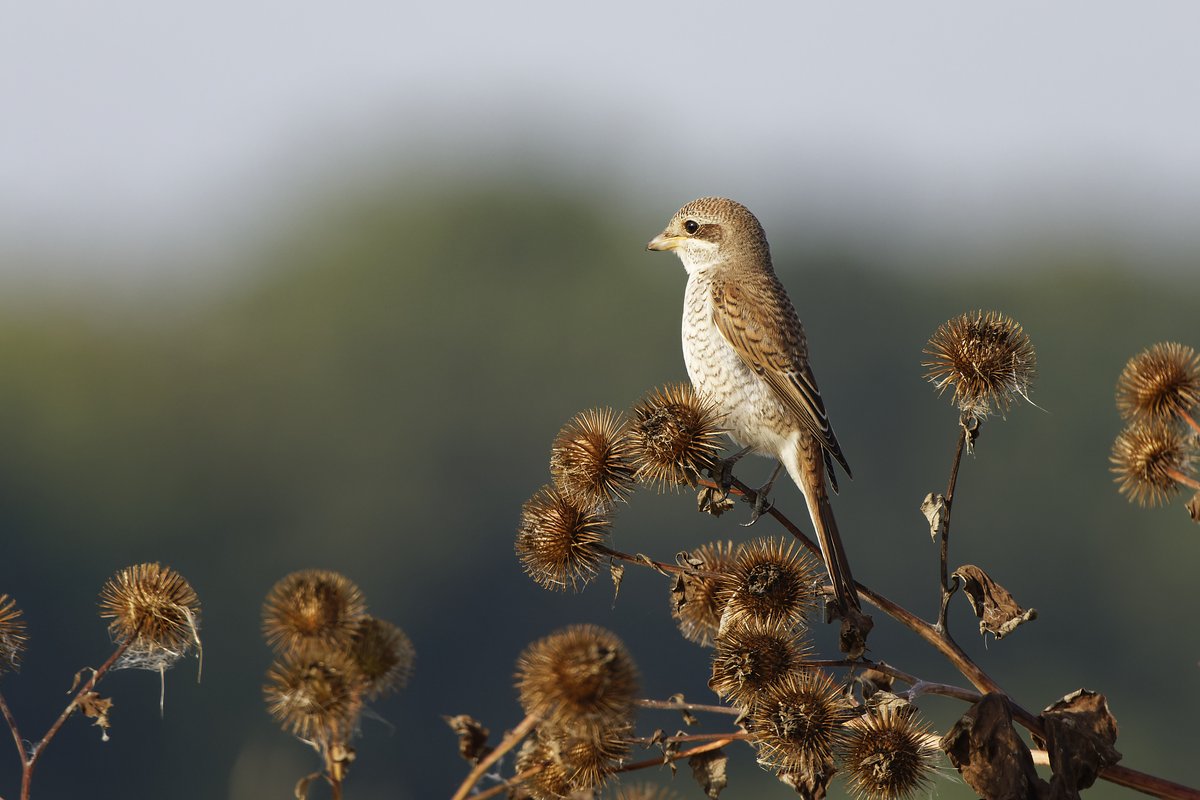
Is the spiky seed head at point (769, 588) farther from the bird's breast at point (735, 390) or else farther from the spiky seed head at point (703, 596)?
the bird's breast at point (735, 390)

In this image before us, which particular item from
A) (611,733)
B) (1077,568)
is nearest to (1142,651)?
(1077,568)

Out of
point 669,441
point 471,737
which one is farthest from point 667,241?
point 471,737

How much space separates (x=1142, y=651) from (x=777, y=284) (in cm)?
7391

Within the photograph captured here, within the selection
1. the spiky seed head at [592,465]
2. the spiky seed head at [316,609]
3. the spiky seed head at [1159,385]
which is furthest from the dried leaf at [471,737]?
the spiky seed head at [1159,385]

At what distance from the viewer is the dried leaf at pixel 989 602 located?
4.89 metres

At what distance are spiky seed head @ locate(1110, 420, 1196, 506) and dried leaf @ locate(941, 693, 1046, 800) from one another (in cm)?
127

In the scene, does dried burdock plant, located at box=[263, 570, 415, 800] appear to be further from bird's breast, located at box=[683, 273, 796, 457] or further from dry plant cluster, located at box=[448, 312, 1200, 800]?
bird's breast, located at box=[683, 273, 796, 457]

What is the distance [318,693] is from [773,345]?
13.0ft

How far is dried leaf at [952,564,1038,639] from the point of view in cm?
489

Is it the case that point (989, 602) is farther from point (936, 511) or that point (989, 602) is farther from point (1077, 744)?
point (1077, 744)

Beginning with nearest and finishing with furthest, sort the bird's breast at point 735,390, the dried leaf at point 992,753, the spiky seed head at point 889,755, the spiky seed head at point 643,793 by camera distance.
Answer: the spiky seed head at point 643,793 → the dried leaf at point 992,753 → the spiky seed head at point 889,755 → the bird's breast at point 735,390

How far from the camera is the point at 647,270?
11794cm

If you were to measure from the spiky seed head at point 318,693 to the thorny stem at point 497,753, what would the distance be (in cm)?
39

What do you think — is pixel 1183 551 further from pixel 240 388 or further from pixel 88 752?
pixel 240 388
